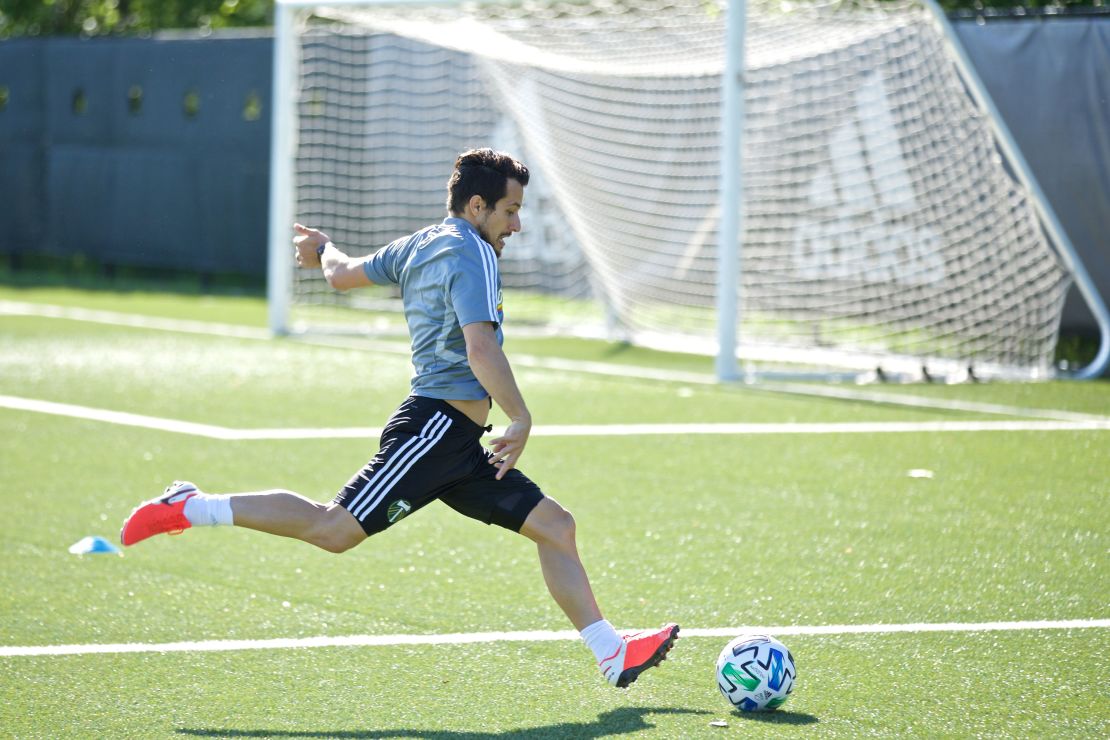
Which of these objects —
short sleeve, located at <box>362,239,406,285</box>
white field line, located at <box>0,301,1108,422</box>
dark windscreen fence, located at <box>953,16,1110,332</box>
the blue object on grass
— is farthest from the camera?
dark windscreen fence, located at <box>953,16,1110,332</box>

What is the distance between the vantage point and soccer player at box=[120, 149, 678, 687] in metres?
4.40

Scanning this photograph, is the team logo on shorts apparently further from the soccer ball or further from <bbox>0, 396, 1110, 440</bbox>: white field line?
<bbox>0, 396, 1110, 440</bbox>: white field line

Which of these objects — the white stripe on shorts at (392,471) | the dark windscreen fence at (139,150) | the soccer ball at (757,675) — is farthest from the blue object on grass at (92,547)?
the dark windscreen fence at (139,150)

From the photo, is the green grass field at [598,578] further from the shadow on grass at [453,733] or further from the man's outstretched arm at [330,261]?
the man's outstretched arm at [330,261]

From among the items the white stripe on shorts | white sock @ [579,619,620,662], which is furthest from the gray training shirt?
white sock @ [579,619,620,662]

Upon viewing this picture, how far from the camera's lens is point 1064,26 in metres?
12.4

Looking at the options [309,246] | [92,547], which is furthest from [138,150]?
[309,246]

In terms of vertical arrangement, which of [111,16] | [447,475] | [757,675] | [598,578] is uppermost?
[111,16]

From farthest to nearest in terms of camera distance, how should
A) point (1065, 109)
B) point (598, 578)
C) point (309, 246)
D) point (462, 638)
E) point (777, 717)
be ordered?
point (1065, 109) → point (598, 578) → point (309, 246) → point (462, 638) → point (777, 717)

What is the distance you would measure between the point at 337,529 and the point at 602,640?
0.89 m

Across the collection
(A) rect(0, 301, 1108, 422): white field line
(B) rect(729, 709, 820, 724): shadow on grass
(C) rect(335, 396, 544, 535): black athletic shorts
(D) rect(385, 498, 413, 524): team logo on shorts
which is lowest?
(A) rect(0, 301, 1108, 422): white field line

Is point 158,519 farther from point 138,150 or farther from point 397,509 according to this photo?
point 138,150

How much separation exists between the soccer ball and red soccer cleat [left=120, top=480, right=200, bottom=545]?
173cm

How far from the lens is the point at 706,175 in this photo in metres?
13.8
